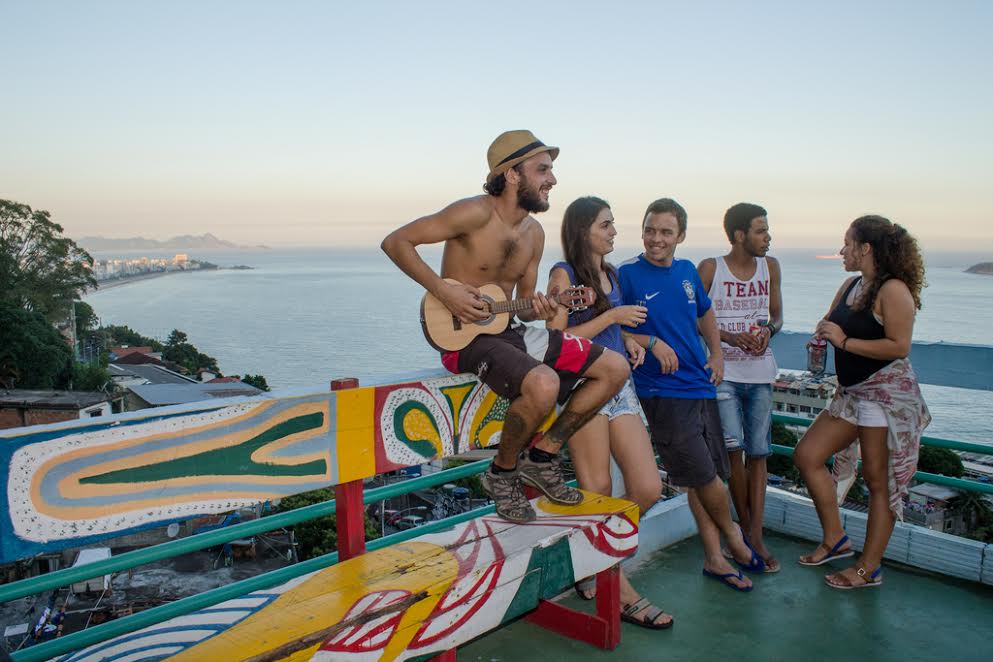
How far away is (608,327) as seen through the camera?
137 inches

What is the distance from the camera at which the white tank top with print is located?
4094mm

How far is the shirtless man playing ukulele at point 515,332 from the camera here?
291 cm

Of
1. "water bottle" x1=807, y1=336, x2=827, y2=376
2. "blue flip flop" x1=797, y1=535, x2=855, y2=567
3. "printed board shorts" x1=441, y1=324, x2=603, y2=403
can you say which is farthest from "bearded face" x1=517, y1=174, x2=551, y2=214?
"blue flip flop" x1=797, y1=535, x2=855, y2=567

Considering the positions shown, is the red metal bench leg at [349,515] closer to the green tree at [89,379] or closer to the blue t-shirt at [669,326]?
the blue t-shirt at [669,326]

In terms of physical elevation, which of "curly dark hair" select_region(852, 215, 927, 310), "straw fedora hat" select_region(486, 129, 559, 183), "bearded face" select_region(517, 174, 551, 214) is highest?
"straw fedora hat" select_region(486, 129, 559, 183)

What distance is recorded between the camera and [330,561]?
8.91 feet

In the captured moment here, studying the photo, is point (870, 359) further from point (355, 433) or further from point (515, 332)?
point (355, 433)

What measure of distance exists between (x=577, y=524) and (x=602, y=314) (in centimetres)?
102

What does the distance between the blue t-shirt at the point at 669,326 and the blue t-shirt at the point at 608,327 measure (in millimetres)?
159

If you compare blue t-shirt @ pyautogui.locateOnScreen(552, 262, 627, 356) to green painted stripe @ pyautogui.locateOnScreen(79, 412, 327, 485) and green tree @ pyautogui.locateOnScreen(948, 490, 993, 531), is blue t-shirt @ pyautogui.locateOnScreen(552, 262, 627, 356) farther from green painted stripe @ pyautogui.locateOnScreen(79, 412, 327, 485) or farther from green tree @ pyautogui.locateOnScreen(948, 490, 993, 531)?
green tree @ pyautogui.locateOnScreen(948, 490, 993, 531)

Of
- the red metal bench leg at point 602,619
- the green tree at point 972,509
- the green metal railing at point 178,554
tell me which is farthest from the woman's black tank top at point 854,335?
the green tree at point 972,509

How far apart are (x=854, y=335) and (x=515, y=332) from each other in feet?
6.28

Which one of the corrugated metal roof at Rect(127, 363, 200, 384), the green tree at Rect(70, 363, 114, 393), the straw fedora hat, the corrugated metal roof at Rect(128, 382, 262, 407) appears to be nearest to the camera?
the straw fedora hat

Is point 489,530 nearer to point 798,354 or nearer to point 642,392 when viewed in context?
point 642,392
